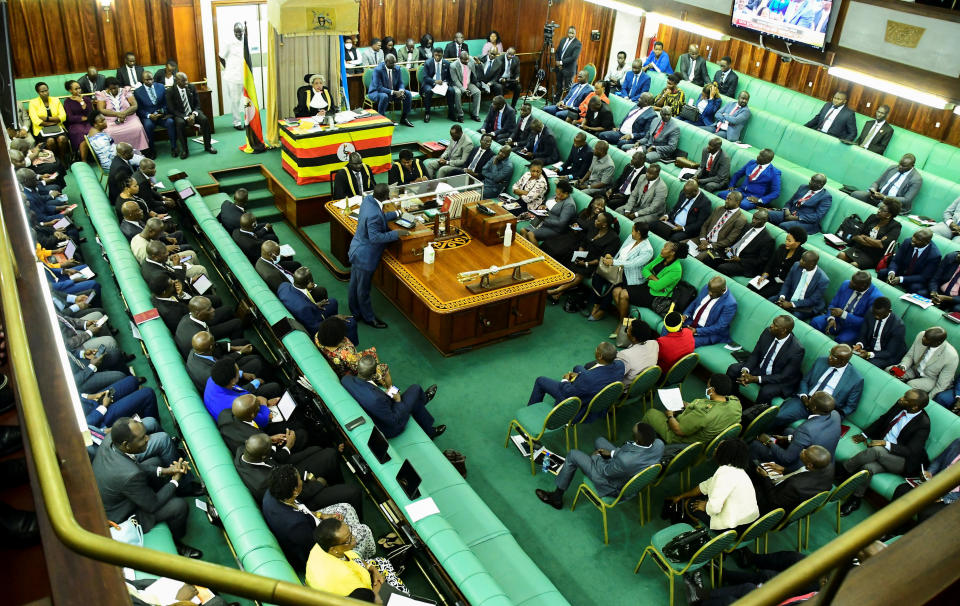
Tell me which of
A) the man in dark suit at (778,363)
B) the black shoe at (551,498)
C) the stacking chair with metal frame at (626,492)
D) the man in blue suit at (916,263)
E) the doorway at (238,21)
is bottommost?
the black shoe at (551,498)

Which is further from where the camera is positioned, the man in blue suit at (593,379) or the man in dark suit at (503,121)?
the man in dark suit at (503,121)

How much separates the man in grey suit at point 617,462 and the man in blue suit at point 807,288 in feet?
10.5

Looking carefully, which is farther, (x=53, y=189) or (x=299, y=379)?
(x=53, y=189)

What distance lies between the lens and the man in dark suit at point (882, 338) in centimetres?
702

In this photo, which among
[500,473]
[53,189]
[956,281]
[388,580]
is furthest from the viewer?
[53,189]

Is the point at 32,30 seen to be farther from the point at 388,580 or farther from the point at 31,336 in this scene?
the point at 31,336

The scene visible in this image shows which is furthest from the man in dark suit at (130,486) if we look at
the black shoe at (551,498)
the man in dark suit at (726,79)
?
the man in dark suit at (726,79)

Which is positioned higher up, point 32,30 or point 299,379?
point 32,30

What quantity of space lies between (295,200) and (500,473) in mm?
5146

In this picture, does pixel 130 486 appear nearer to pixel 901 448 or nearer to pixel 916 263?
pixel 901 448

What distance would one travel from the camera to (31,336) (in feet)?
6.15

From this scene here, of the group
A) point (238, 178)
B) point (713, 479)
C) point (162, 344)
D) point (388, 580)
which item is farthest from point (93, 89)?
point (713, 479)

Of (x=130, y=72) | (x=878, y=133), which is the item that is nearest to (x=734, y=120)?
(x=878, y=133)

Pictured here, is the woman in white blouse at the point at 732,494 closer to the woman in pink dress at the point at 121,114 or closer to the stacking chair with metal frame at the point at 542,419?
the stacking chair with metal frame at the point at 542,419
